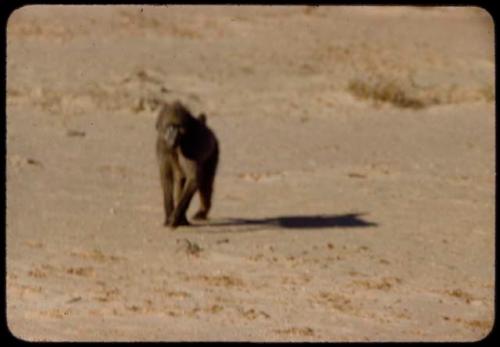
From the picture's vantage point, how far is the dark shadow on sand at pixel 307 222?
10461mm

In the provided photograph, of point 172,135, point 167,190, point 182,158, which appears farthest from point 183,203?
point 172,135

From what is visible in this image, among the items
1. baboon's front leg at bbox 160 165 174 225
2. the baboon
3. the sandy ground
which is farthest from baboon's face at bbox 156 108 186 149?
the sandy ground

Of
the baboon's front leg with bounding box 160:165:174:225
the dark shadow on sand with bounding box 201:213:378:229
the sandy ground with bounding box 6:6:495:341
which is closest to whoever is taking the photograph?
the sandy ground with bounding box 6:6:495:341

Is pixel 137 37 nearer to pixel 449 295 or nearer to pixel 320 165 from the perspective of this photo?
pixel 320 165

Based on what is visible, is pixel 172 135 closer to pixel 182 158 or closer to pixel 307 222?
pixel 182 158

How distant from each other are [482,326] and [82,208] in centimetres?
450

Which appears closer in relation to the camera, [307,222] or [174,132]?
[174,132]

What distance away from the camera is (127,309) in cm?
727

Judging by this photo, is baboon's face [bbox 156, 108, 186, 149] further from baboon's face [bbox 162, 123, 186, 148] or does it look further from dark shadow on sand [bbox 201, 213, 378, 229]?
dark shadow on sand [bbox 201, 213, 378, 229]

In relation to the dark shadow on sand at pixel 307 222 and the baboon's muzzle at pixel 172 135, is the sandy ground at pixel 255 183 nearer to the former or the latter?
the dark shadow on sand at pixel 307 222

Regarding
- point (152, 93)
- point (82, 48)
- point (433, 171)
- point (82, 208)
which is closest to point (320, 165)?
point (433, 171)

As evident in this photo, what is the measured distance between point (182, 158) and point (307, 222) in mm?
1190

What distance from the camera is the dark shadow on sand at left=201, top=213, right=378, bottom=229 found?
34.3 feet

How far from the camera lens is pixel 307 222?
10.6 metres
